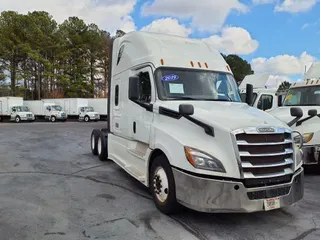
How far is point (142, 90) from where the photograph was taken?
17.9ft

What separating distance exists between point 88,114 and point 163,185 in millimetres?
29976

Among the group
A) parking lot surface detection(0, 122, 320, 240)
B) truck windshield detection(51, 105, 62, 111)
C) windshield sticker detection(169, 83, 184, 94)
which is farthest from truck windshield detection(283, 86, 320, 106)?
truck windshield detection(51, 105, 62, 111)

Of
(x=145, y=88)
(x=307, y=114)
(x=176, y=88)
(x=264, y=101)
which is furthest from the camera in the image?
(x=264, y=101)

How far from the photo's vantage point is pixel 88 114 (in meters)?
33.2

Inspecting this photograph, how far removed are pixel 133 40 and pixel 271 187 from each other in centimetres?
407

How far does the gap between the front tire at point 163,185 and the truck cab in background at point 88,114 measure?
29.5 metres

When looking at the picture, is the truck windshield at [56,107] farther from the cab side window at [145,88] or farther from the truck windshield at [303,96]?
the cab side window at [145,88]

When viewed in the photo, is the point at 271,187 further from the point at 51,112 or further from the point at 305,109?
the point at 51,112

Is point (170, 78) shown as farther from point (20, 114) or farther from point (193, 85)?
point (20, 114)

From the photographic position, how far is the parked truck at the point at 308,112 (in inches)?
266

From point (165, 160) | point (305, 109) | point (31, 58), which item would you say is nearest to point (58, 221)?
point (165, 160)

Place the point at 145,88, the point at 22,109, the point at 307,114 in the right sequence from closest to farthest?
the point at 145,88
the point at 307,114
the point at 22,109

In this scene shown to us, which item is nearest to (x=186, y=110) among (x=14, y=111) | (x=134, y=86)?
(x=134, y=86)

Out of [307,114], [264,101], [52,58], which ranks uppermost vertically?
[52,58]
